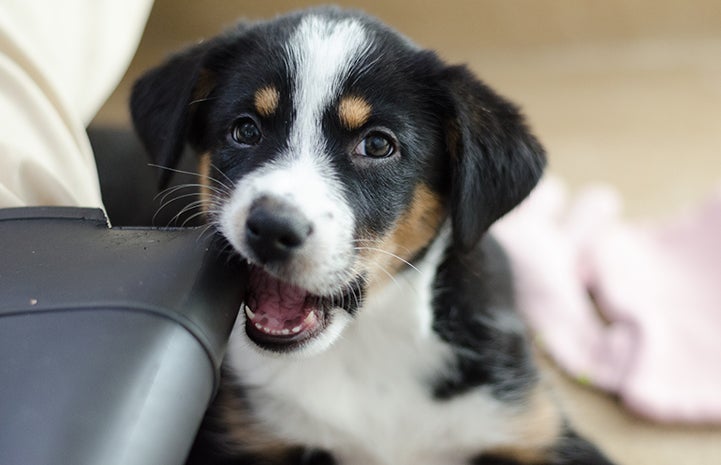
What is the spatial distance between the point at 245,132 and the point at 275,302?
334mm

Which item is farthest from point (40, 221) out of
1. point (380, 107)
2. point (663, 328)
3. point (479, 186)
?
point (663, 328)

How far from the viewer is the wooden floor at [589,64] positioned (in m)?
3.42

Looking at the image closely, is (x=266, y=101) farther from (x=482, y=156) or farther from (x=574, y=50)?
(x=574, y=50)

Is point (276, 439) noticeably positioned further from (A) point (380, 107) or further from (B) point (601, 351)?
(B) point (601, 351)

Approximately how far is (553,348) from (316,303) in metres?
1.12

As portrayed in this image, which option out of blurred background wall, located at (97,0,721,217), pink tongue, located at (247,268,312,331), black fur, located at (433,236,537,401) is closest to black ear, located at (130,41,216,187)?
pink tongue, located at (247,268,312,331)

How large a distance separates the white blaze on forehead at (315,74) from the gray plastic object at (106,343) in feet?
1.21

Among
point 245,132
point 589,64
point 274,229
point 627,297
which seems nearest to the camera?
point 274,229

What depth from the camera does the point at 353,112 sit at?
1495mm

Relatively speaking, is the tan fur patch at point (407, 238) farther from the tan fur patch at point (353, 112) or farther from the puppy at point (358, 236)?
the tan fur patch at point (353, 112)

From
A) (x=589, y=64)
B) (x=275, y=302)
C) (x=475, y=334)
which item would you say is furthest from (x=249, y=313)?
(x=589, y=64)

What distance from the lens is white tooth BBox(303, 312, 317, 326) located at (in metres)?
1.50

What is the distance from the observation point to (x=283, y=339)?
4.78 ft

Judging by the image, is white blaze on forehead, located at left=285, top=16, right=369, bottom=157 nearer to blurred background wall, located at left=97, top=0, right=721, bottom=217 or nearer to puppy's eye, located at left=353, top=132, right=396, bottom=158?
puppy's eye, located at left=353, top=132, right=396, bottom=158
